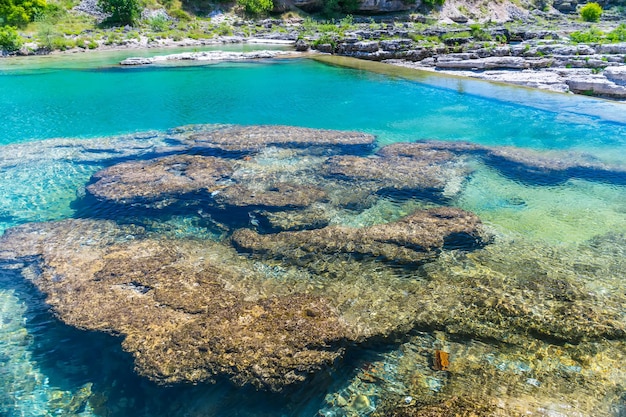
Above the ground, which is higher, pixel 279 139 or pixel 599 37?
pixel 599 37

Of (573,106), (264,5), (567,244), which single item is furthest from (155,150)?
(264,5)

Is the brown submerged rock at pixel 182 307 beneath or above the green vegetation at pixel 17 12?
beneath

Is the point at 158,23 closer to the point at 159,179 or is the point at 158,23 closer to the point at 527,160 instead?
the point at 159,179

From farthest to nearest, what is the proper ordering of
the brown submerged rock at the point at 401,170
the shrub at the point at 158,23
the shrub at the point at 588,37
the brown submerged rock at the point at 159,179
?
the shrub at the point at 158,23 → the shrub at the point at 588,37 → the brown submerged rock at the point at 401,170 → the brown submerged rock at the point at 159,179

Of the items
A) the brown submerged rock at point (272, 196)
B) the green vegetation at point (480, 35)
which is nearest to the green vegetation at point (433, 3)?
the green vegetation at point (480, 35)

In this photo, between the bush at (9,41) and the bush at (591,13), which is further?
the bush at (591,13)

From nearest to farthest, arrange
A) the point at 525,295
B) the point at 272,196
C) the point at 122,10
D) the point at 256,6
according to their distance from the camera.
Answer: the point at 525,295, the point at 272,196, the point at 122,10, the point at 256,6

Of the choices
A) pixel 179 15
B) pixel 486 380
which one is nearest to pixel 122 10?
pixel 179 15

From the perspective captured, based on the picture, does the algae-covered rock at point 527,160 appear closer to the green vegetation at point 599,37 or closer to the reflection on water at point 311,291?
the reflection on water at point 311,291
